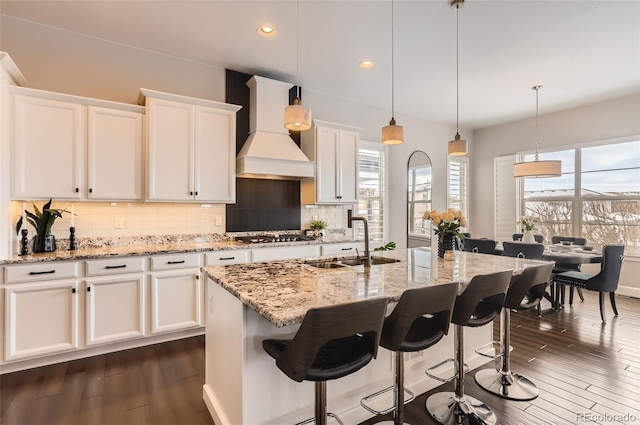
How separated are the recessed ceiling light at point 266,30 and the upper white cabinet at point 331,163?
133 centimetres

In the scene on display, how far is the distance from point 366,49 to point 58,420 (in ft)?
13.5

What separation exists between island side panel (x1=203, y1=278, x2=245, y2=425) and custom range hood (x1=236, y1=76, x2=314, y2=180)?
2.06 meters

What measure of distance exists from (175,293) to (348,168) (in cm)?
277

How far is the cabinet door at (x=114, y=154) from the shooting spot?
Result: 10.3ft

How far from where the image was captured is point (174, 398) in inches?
89.7

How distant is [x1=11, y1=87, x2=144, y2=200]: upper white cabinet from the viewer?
2.87 metres

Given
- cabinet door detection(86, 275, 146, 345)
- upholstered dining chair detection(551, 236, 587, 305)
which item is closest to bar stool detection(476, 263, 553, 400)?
upholstered dining chair detection(551, 236, 587, 305)

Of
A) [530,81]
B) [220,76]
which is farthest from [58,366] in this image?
[530,81]

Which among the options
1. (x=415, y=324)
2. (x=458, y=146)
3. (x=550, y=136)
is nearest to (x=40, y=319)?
(x=415, y=324)

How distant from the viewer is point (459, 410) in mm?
2061

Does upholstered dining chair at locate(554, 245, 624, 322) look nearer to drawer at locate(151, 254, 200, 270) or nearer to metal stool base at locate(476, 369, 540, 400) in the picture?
metal stool base at locate(476, 369, 540, 400)

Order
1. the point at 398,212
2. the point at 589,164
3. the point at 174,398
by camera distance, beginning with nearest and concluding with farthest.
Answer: the point at 174,398, the point at 589,164, the point at 398,212

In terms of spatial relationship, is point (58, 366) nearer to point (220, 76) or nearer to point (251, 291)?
point (251, 291)

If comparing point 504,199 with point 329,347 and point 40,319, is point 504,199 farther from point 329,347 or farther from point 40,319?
point 40,319
